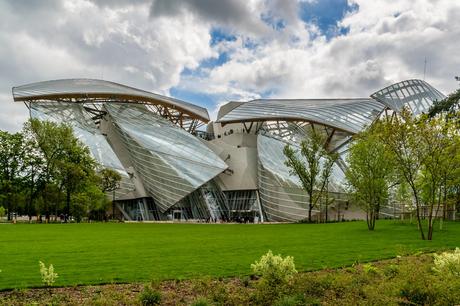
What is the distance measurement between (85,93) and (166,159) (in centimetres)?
2177

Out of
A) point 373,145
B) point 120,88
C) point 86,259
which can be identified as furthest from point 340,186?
point 86,259

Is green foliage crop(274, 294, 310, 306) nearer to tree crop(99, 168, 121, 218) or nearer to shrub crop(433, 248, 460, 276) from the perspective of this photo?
shrub crop(433, 248, 460, 276)

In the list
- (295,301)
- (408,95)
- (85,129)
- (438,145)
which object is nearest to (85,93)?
(85,129)

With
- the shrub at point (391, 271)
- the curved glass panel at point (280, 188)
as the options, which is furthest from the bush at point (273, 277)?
the curved glass panel at point (280, 188)

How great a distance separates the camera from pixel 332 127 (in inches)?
2739

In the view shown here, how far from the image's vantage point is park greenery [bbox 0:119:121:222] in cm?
5412

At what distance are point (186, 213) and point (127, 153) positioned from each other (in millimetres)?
13510

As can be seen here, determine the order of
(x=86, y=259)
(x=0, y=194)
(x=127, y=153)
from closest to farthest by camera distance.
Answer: (x=86, y=259) → (x=0, y=194) → (x=127, y=153)

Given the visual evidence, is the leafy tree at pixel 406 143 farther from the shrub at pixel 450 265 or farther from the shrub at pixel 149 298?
the shrub at pixel 149 298

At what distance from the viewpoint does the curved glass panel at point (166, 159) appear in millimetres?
61906

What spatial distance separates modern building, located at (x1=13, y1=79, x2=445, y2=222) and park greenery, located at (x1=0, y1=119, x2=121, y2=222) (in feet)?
22.4

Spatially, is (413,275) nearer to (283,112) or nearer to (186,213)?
(186,213)

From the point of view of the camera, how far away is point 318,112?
71.5 meters

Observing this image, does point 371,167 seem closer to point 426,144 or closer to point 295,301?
point 426,144
